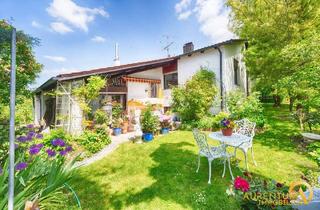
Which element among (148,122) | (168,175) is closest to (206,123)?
(148,122)

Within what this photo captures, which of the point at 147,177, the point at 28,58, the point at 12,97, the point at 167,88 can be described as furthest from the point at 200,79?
the point at 12,97

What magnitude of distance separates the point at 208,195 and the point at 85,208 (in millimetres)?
2795

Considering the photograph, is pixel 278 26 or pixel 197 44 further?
pixel 197 44

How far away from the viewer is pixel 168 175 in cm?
524

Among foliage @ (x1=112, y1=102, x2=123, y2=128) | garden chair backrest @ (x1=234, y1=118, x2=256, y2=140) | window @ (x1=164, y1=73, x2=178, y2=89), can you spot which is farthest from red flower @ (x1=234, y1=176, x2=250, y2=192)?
window @ (x1=164, y1=73, x2=178, y2=89)

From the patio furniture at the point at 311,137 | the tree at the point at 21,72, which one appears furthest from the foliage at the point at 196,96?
the tree at the point at 21,72

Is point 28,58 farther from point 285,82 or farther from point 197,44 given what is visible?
point 197,44

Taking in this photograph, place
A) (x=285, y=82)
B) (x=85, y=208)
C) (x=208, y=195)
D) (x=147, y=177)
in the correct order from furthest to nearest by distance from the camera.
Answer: (x=285, y=82) → (x=147, y=177) → (x=208, y=195) → (x=85, y=208)

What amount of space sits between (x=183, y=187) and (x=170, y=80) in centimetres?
1156

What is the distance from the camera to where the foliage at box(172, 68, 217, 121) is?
11.3 meters

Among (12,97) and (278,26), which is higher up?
(278,26)

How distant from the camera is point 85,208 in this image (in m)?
3.87

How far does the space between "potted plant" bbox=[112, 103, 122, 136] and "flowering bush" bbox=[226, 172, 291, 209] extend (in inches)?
331

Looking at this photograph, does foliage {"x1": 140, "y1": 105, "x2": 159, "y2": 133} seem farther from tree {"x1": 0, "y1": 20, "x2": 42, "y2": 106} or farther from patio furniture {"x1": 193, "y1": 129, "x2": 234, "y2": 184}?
tree {"x1": 0, "y1": 20, "x2": 42, "y2": 106}
